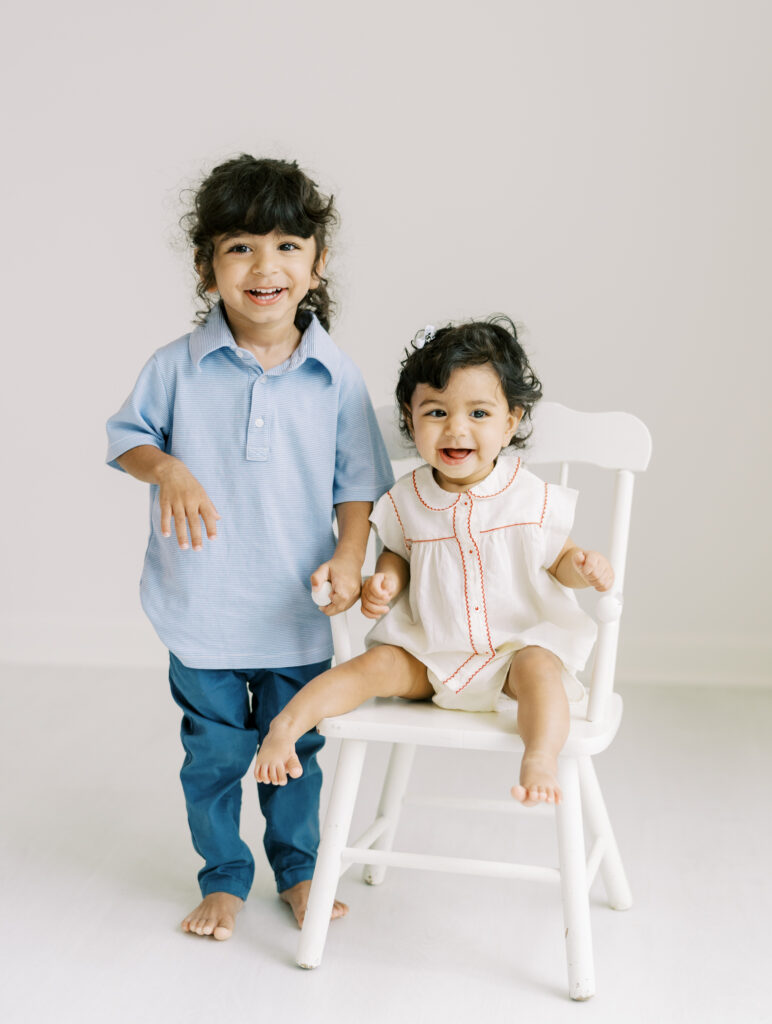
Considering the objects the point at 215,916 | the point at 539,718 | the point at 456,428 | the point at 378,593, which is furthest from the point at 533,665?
the point at 215,916

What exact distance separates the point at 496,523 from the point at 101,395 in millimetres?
1681

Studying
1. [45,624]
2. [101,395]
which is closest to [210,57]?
[101,395]

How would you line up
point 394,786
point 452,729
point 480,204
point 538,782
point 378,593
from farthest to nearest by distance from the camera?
point 480,204 < point 394,786 < point 378,593 < point 452,729 < point 538,782

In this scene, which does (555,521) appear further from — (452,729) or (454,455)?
(452,729)

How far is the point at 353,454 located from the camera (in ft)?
5.36

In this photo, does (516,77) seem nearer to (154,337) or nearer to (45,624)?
(154,337)

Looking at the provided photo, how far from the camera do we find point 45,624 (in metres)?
3.07

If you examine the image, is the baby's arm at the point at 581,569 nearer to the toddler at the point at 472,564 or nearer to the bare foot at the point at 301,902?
the toddler at the point at 472,564

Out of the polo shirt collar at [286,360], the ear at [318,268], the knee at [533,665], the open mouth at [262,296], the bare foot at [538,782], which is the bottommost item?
the bare foot at [538,782]

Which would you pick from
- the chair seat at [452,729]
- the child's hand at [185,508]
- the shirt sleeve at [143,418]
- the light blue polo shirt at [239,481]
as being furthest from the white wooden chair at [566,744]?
the shirt sleeve at [143,418]

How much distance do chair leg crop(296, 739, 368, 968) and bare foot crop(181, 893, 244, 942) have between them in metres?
0.13

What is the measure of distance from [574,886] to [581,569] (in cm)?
39

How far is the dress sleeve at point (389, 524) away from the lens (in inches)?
63.2

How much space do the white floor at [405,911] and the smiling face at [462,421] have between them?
65 centimetres
